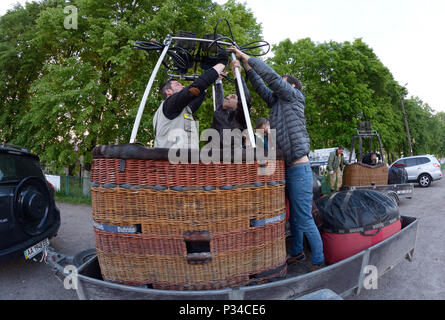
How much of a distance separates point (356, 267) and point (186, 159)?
1.73m

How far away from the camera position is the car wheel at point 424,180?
14648 mm

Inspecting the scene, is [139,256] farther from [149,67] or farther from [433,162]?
[433,162]

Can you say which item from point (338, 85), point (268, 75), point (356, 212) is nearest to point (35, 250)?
point (268, 75)

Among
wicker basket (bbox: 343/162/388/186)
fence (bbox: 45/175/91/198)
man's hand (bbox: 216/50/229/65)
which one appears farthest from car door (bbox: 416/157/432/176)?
fence (bbox: 45/175/91/198)

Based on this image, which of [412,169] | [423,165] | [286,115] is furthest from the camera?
[412,169]

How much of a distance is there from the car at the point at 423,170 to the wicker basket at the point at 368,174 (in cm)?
638

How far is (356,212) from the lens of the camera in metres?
2.77

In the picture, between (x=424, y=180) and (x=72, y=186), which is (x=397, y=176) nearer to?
(x=424, y=180)

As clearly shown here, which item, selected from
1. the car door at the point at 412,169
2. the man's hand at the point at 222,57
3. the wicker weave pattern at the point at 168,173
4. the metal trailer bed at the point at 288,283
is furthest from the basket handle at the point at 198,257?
the car door at the point at 412,169

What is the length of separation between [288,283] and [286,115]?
157cm

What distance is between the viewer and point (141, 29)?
1034 cm

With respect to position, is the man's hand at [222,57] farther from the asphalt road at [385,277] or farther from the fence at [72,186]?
the fence at [72,186]

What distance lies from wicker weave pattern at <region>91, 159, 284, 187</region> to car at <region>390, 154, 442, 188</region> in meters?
15.7

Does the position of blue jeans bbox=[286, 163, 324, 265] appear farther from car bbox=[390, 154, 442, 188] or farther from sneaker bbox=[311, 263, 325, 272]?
car bbox=[390, 154, 442, 188]
